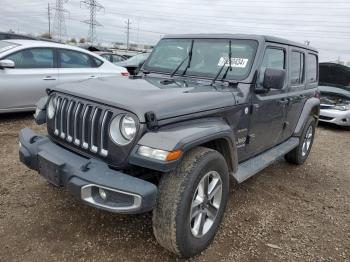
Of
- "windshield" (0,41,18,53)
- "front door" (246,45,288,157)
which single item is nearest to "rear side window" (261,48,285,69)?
"front door" (246,45,288,157)

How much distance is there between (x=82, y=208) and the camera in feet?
11.8

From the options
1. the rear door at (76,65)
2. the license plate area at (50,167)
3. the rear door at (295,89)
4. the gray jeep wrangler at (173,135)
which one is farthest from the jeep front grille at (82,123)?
the rear door at (76,65)

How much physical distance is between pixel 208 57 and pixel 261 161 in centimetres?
135

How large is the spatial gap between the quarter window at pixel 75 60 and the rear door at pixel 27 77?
228 millimetres

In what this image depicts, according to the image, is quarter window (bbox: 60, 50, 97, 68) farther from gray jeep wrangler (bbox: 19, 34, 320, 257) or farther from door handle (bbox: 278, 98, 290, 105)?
door handle (bbox: 278, 98, 290, 105)

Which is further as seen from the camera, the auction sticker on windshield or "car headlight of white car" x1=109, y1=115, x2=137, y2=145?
the auction sticker on windshield

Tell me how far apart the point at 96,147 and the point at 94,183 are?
1.22ft

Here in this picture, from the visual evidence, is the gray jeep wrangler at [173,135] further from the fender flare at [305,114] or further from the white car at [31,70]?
the white car at [31,70]

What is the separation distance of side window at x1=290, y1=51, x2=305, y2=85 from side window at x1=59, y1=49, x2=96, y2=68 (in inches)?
177

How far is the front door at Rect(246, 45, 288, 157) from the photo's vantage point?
152 inches

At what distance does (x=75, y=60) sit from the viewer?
7.46 metres

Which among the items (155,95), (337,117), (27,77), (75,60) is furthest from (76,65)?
(337,117)

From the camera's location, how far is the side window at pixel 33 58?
21.4 ft

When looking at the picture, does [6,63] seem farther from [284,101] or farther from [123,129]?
[284,101]
